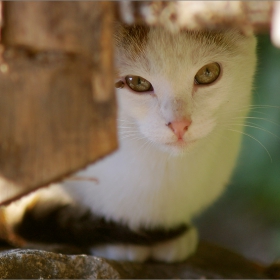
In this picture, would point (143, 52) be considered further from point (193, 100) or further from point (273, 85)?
point (273, 85)

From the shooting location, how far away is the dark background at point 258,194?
185 centimetres

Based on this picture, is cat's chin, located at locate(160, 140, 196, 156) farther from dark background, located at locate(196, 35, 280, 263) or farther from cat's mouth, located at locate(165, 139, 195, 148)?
dark background, located at locate(196, 35, 280, 263)

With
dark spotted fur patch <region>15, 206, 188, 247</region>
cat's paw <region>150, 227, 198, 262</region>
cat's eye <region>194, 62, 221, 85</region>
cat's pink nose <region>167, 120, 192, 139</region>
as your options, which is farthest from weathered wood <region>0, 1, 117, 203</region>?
cat's paw <region>150, 227, 198, 262</region>

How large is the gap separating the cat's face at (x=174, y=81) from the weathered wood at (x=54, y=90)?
406mm

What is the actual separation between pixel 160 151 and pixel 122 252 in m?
0.43

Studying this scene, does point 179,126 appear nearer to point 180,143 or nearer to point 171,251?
point 180,143

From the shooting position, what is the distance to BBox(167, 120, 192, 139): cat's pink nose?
42.3 inches

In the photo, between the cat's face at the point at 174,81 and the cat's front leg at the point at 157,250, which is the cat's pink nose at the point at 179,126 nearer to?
the cat's face at the point at 174,81

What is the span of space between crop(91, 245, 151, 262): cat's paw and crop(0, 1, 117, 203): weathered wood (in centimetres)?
84

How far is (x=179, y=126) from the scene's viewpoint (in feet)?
3.54

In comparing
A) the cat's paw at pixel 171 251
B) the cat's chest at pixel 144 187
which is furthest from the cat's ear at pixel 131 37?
the cat's paw at pixel 171 251

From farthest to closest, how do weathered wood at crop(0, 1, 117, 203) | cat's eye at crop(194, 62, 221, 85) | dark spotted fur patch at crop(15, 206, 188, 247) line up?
dark spotted fur patch at crop(15, 206, 188, 247) → cat's eye at crop(194, 62, 221, 85) → weathered wood at crop(0, 1, 117, 203)

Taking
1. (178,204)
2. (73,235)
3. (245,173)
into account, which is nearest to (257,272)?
(178,204)

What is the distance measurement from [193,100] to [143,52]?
200 millimetres
